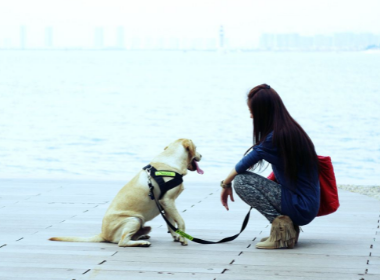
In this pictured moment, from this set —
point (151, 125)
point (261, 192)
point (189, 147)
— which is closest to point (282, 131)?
point (261, 192)

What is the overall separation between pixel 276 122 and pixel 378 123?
26140mm

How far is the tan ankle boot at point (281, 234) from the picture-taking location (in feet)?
14.8

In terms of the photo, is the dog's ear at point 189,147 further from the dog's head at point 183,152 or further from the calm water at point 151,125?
the calm water at point 151,125

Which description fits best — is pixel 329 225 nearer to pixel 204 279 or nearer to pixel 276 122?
pixel 276 122

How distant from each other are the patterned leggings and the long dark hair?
170 mm

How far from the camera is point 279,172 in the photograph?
4547 mm

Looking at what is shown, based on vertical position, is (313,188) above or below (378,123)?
above

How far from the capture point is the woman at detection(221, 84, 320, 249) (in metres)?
4.42

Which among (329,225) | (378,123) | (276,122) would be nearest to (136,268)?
(276,122)

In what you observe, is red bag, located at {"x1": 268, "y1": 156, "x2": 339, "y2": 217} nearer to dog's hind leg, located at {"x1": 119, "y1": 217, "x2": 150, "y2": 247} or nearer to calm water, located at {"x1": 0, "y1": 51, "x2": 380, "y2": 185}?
dog's hind leg, located at {"x1": 119, "y1": 217, "x2": 150, "y2": 247}

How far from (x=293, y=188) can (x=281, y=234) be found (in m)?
0.32

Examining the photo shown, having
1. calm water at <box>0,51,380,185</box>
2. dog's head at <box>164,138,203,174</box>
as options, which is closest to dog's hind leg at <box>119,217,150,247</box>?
dog's head at <box>164,138,203,174</box>

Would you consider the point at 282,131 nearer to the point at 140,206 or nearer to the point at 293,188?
the point at 293,188

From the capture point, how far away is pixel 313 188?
4.51 meters
